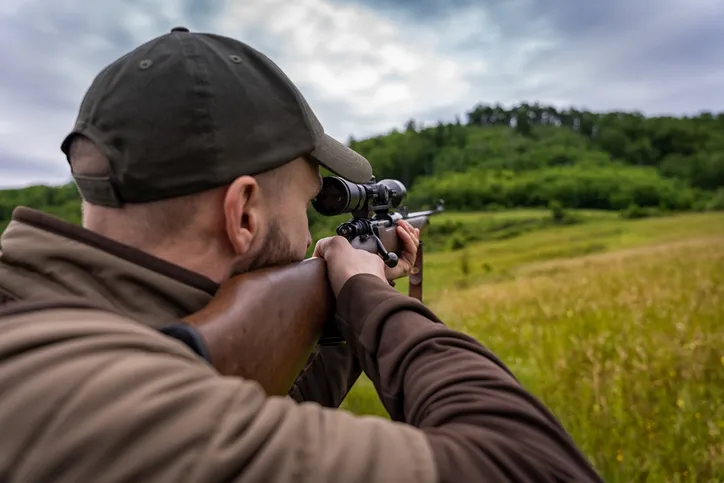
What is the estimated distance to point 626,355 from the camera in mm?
4758

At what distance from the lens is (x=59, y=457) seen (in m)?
0.96

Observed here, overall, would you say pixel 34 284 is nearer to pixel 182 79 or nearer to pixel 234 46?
A: pixel 182 79

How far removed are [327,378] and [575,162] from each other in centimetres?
3593

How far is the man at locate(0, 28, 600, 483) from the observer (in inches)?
39.0

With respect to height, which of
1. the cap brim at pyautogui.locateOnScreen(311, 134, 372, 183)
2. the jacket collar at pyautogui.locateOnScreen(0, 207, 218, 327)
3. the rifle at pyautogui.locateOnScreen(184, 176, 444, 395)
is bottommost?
the rifle at pyautogui.locateOnScreen(184, 176, 444, 395)

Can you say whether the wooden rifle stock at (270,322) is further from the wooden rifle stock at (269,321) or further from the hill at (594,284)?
the hill at (594,284)

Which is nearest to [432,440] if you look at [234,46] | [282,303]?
[282,303]

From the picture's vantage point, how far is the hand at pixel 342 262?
1.93 metres

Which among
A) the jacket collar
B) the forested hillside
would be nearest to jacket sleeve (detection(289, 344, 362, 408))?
the jacket collar

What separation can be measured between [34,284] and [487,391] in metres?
0.93

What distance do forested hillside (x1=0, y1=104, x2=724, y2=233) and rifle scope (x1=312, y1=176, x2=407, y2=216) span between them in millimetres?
12693

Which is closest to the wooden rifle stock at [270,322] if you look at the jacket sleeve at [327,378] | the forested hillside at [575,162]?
the jacket sleeve at [327,378]

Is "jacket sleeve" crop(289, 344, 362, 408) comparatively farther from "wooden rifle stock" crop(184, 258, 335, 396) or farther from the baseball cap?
the baseball cap

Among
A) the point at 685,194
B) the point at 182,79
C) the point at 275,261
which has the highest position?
the point at 182,79
